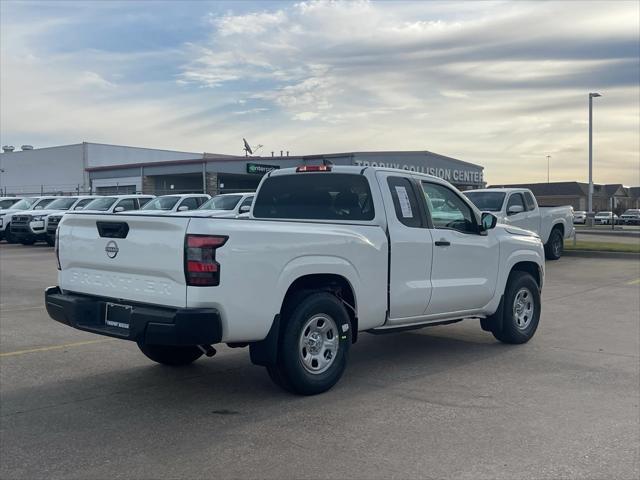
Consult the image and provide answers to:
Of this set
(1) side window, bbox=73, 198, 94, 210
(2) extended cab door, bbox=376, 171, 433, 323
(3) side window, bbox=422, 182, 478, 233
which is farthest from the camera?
(1) side window, bbox=73, 198, 94, 210

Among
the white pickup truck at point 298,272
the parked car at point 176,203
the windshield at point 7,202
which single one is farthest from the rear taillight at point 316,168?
the windshield at point 7,202

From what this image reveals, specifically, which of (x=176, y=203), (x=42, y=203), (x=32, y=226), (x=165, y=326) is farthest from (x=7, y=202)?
(x=165, y=326)

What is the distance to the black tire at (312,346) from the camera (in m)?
5.62

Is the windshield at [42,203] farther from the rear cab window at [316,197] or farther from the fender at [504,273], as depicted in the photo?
the fender at [504,273]

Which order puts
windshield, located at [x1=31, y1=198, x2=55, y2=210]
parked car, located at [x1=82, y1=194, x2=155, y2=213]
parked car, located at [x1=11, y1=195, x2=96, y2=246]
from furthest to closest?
windshield, located at [x1=31, y1=198, x2=55, y2=210]
parked car, located at [x1=11, y1=195, x2=96, y2=246]
parked car, located at [x1=82, y1=194, x2=155, y2=213]

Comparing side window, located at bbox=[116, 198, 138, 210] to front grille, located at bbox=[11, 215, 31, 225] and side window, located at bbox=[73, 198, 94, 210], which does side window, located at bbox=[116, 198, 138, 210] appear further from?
front grille, located at bbox=[11, 215, 31, 225]

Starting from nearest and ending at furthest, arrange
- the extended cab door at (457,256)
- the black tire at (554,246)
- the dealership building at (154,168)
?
the extended cab door at (457,256)
the black tire at (554,246)
the dealership building at (154,168)

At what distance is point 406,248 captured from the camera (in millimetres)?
6605

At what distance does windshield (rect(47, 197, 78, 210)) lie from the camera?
1046 inches

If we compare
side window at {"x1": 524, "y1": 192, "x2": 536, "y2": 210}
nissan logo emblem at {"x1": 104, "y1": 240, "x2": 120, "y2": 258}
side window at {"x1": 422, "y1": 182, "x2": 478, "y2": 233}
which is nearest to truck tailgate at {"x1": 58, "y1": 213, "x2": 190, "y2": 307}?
nissan logo emblem at {"x1": 104, "y1": 240, "x2": 120, "y2": 258}

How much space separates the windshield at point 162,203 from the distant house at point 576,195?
64.7 metres

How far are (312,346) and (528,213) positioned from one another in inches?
518

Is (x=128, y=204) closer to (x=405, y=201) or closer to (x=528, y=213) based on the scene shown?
(x=528, y=213)

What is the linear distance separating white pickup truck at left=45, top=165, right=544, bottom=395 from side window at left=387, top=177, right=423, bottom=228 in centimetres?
1
